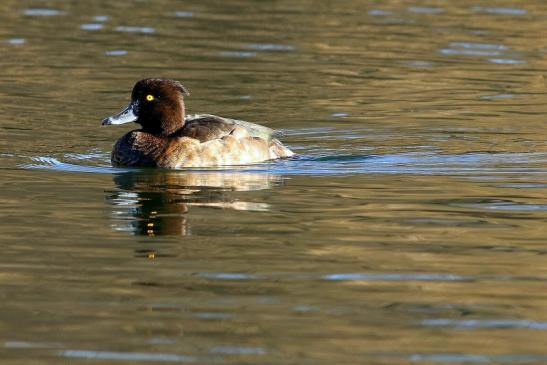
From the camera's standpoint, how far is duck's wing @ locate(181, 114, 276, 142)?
1375 centimetres

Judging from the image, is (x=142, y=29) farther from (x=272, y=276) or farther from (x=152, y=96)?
(x=272, y=276)

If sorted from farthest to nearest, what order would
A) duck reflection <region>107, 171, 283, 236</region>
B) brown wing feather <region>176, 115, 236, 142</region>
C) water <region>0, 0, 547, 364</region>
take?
brown wing feather <region>176, 115, 236, 142</region> → duck reflection <region>107, 171, 283, 236</region> → water <region>0, 0, 547, 364</region>

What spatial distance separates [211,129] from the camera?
13.8m

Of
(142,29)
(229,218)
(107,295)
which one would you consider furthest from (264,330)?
(142,29)

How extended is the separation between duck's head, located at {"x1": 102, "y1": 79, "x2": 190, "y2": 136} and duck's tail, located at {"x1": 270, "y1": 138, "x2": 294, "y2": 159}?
3.12 feet

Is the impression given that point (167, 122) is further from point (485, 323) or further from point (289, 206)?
point (485, 323)

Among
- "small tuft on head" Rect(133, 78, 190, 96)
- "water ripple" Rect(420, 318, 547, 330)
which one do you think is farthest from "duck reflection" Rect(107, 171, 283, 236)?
"water ripple" Rect(420, 318, 547, 330)

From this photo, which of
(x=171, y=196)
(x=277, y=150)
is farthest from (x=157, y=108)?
(x=171, y=196)

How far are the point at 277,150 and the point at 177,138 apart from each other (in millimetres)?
1060

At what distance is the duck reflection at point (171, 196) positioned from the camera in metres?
10.7

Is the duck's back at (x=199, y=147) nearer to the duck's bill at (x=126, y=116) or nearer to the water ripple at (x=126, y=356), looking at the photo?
the duck's bill at (x=126, y=116)

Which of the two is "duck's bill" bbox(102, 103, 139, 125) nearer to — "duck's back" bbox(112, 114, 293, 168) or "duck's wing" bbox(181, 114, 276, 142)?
"duck's back" bbox(112, 114, 293, 168)

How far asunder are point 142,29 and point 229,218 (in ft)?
43.2

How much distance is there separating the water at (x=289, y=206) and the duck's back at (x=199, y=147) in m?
0.16
